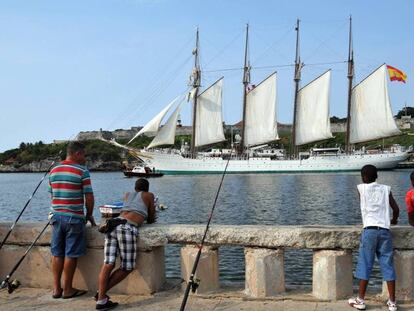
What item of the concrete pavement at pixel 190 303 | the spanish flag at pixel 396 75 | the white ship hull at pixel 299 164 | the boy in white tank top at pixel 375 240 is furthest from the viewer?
the white ship hull at pixel 299 164

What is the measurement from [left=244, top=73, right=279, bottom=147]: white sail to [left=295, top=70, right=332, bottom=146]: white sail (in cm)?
486

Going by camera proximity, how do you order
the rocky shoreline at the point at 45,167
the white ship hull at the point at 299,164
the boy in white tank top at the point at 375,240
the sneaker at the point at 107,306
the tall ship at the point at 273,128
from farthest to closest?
the rocky shoreline at the point at 45,167
the white ship hull at the point at 299,164
the tall ship at the point at 273,128
the sneaker at the point at 107,306
the boy in white tank top at the point at 375,240

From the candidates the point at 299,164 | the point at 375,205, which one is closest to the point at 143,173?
the point at 299,164

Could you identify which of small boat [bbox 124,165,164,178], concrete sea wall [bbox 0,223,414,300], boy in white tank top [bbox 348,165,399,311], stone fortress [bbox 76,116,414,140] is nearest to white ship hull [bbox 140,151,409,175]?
small boat [bbox 124,165,164,178]

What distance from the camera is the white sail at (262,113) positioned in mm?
88750

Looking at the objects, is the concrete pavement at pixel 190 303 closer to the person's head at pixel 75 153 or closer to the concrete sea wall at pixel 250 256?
the concrete sea wall at pixel 250 256

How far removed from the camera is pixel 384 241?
16.9ft

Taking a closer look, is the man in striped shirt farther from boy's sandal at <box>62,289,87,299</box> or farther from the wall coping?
the wall coping

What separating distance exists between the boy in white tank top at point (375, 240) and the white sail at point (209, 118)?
8530 cm

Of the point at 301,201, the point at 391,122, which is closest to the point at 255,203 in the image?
the point at 301,201

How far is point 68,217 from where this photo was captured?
5707 mm

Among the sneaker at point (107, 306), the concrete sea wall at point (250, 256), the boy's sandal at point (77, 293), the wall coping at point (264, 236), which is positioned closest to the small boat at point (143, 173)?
the concrete sea wall at point (250, 256)

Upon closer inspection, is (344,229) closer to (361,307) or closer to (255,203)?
(361,307)

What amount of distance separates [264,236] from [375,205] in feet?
4.13
